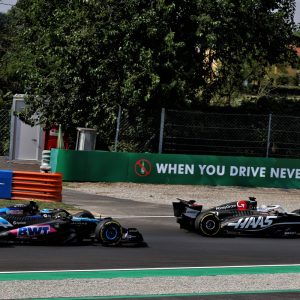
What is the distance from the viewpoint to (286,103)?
100 feet

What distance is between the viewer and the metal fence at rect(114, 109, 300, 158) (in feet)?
76.1

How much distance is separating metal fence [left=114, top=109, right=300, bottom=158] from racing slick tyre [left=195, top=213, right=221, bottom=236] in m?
9.86

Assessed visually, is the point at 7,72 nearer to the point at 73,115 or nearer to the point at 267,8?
the point at 73,115

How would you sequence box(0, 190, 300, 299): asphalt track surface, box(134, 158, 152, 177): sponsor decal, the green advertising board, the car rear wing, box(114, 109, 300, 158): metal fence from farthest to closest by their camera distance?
box(114, 109, 300, 158): metal fence, box(134, 158, 152, 177): sponsor decal, the green advertising board, the car rear wing, box(0, 190, 300, 299): asphalt track surface

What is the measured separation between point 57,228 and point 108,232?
82 cm

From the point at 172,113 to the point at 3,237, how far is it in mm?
12809

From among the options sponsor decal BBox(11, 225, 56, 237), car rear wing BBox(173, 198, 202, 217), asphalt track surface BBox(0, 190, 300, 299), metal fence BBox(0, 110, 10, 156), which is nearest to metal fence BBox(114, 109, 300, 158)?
metal fence BBox(0, 110, 10, 156)

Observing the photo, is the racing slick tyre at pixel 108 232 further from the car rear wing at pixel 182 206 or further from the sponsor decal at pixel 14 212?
the car rear wing at pixel 182 206

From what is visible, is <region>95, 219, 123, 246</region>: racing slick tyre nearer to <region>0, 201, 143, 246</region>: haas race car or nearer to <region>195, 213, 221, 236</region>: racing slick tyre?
<region>0, 201, 143, 246</region>: haas race car

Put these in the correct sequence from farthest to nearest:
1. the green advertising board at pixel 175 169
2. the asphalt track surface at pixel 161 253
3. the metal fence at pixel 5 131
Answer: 1. the metal fence at pixel 5 131
2. the green advertising board at pixel 175 169
3. the asphalt track surface at pixel 161 253

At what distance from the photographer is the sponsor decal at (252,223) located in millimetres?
13297

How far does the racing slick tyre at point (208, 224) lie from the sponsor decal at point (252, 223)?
269 mm

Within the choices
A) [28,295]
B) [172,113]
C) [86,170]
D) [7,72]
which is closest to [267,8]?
[172,113]

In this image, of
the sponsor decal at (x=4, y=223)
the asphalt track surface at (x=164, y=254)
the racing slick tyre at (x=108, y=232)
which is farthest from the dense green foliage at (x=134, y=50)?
the sponsor decal at (x=4, y=223)
